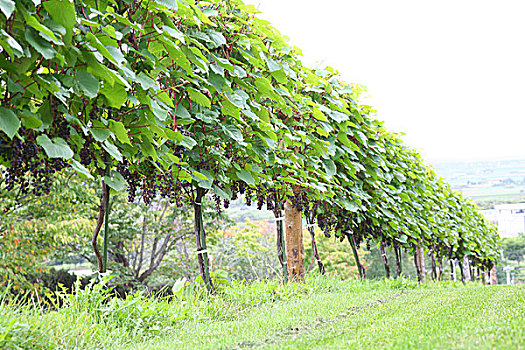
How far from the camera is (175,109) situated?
279cm

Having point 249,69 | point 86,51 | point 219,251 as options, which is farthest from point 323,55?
point 219,251

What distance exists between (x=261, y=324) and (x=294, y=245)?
9.74 feet

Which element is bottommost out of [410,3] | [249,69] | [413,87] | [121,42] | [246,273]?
[246,273]

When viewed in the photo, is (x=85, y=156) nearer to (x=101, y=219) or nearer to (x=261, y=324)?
(x=101, y=219)

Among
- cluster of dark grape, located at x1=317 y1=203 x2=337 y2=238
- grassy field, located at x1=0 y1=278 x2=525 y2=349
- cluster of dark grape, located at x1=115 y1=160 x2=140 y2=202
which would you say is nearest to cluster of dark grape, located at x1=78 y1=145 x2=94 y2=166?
cluster of dark grape, located at x1=115 y1=160 x2=140 y2=202

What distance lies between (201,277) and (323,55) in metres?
3.19

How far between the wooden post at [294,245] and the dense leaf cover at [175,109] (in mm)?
296

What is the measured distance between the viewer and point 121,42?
8.51 ft

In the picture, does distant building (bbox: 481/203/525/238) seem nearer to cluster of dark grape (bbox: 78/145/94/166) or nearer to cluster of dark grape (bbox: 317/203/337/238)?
cluster of dark grape (bbox: 317/203/337/238)

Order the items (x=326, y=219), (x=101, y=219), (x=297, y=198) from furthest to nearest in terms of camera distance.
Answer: (x=326, y=219), (x=297, y=198), (x=101, y=219)

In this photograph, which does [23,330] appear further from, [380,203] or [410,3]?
[410,3]

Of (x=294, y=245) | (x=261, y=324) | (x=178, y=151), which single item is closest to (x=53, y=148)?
(x=178, y=151)

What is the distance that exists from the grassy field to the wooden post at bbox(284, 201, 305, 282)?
5.64 feet

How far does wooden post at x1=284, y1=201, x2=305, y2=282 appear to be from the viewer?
5961 millimetres
